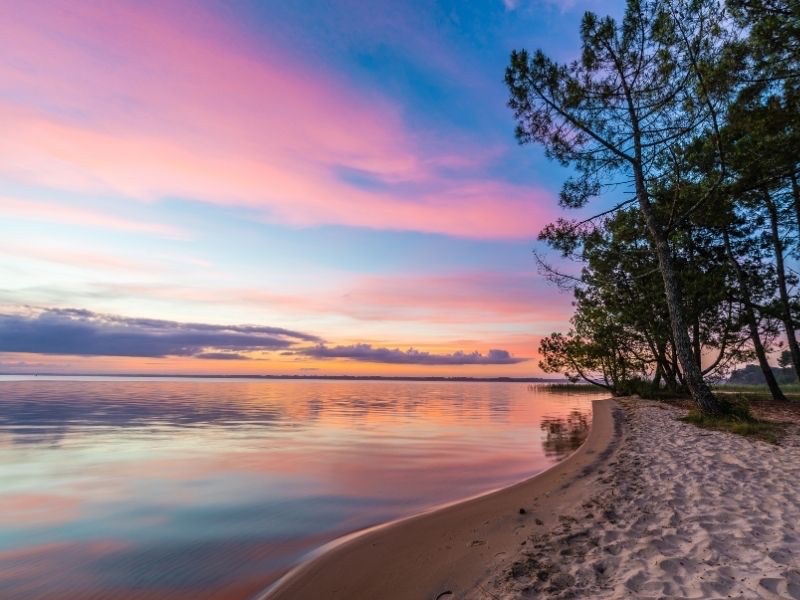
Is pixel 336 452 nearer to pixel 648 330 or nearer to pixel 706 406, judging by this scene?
pixel 706 406

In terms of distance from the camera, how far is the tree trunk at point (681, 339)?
16281 millimetres

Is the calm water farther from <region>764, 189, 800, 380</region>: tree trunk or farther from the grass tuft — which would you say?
<region>764, 189, 800, 380</region>: tree trunk

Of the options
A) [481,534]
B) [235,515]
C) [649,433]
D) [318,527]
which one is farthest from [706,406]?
[235,515]

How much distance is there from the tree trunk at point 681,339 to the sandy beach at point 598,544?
7.95 meters

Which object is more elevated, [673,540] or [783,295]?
[783,295]

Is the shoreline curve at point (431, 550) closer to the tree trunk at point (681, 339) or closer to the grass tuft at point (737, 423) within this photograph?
the grass tuft at point (737, 423)

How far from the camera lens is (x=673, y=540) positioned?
5.07 meters

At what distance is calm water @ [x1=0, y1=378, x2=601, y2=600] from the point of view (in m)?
5.66

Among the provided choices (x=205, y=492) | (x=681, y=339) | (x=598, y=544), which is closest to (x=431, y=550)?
(x=598, y=544)

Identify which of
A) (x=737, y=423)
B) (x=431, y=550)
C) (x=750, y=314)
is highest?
(x=750, y=314)

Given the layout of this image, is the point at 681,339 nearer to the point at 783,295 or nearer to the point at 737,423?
the point at 737,423

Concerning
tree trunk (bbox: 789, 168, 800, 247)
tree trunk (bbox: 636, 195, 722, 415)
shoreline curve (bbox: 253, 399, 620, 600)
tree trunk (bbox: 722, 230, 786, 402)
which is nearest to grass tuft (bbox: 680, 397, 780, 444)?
tree trunk (bbox: 636, 195, 722, 415)

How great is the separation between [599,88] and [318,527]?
759 inches

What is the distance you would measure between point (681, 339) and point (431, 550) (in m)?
14.9
